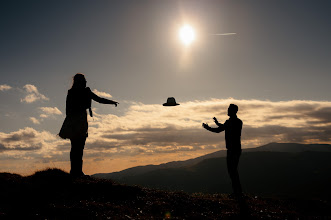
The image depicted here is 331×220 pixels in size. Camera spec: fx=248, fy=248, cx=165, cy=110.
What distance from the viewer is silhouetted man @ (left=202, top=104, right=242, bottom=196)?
349 inches

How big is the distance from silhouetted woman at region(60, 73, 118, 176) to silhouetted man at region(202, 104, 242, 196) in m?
4.80

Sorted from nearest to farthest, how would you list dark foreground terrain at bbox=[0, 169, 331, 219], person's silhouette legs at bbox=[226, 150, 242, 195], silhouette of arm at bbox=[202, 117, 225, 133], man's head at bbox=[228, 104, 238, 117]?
dark foreground terrain at bbox=[0, 169, 331, 219] < person's silhouette legs at bbox=[226, 150, 242, 195] < man's head at bbox=[228, 104, 238, 117] < silhouette of arm at bbox=[202, 117, 225, 133]

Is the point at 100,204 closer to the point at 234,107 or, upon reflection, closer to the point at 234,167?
the point at 234,167

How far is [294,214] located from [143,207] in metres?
5.77

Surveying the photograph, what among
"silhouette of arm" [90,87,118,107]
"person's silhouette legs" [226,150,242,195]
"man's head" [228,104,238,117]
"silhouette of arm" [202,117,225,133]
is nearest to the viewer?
"person's silhouette legs" [226,150,242,195]

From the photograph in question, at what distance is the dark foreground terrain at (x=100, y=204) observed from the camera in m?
7.31

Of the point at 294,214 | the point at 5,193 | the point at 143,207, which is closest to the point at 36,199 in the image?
the point at 5,193

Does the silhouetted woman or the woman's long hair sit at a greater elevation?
the woman's long hair

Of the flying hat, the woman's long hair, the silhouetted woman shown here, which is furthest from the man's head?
the woman's long hair

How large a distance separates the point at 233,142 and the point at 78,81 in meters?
6.99

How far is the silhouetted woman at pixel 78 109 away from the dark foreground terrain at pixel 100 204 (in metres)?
1.35

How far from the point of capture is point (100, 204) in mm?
8258

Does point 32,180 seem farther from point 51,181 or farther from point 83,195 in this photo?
point 83,195

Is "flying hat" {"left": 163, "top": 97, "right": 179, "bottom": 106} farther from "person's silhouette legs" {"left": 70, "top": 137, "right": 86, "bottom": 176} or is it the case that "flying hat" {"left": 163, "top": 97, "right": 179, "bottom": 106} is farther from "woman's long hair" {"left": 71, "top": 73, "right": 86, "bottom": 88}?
"person's silhouette legs" {"left": 70, "top": 137, "right": 86, "bottom": 176}
